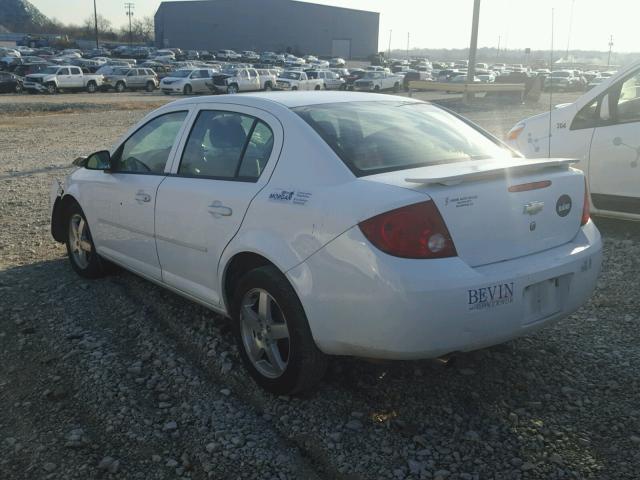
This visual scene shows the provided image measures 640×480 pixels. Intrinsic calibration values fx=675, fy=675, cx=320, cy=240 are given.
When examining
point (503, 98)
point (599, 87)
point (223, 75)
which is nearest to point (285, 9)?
point (223, 75)

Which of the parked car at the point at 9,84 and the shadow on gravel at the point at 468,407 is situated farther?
the parked car at the point at 9,84

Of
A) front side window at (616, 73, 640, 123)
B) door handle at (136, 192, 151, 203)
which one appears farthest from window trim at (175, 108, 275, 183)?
front side window at (616, 73, 640, 123)

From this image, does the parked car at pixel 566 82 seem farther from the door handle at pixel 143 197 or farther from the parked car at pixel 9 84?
the door handle at pixel 143 197

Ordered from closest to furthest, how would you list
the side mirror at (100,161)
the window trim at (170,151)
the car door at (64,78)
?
the window trim at (170,151) → the side mirror at (100,161) → the car door at (64,78)

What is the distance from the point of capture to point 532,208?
3502 millimetres

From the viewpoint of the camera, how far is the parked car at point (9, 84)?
39312 mm

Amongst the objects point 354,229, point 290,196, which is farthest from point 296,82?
point 354,229

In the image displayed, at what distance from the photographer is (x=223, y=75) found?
43.7m

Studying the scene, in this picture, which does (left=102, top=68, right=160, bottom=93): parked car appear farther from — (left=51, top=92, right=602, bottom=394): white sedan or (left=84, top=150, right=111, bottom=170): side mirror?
(left=51, top=92, right=602, bottom=394): white sedan

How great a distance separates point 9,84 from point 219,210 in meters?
40.7

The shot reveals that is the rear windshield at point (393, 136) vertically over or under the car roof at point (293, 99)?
under

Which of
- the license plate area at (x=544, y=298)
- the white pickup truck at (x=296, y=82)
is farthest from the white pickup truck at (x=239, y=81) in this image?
the license plate area at (x=544, y=298)

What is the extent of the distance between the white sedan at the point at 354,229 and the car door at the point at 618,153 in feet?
9.06

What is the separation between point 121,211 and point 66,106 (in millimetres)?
27077
